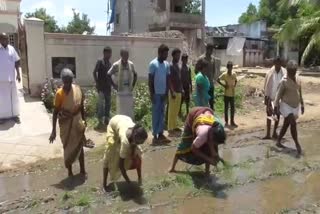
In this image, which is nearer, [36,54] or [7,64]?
[7,64]

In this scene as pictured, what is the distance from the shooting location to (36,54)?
10.7 meters

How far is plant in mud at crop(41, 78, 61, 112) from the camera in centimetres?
1006

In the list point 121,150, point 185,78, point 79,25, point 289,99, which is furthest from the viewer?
point 79,25

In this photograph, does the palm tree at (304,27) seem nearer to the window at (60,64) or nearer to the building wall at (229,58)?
the building wall at (229,58)

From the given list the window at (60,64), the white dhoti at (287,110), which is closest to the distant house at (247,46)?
Result: the window at (60,64)

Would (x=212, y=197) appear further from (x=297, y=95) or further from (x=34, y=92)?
(x=34, y=92)

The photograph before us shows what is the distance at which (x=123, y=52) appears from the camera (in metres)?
7.98

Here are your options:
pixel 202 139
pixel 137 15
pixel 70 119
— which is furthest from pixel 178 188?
pixel 137 15

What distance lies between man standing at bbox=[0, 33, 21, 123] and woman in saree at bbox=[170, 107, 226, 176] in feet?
13.8

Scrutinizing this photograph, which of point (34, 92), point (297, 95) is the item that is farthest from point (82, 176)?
point (34, 92)

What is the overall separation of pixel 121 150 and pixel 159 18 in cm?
2741

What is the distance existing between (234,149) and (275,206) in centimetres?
283

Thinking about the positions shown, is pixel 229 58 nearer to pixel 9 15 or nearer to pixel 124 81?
pixel 9 15

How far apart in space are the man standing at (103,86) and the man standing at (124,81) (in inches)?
26.4
